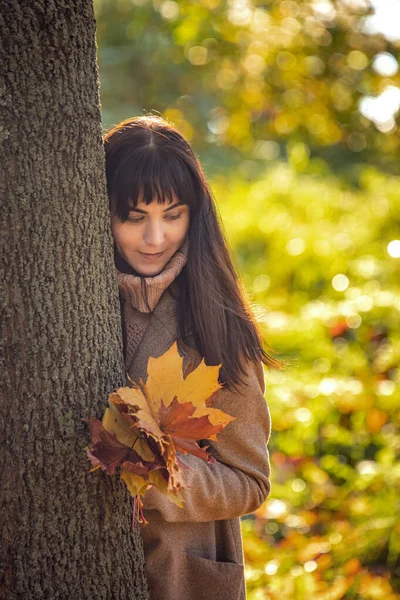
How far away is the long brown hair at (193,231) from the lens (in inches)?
72.0

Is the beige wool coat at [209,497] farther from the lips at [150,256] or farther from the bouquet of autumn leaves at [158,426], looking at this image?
the bouquet of autumn leaves at [158,426]

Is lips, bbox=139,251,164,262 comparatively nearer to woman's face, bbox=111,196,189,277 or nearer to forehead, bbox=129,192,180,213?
woman's face, bbox=111,196,189,277

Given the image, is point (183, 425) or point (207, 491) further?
point (207, 491)

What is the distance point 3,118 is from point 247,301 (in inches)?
33.3

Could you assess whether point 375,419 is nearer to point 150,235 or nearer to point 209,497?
point 209,497

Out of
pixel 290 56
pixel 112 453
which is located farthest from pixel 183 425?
pixel 290 56

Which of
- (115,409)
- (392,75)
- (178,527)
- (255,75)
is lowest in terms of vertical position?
(178,527)

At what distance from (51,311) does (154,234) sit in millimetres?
409

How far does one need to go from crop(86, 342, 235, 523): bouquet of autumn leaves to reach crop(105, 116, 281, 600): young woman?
0.35 metres

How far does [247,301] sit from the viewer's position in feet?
6.53

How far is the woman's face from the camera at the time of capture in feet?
5.96

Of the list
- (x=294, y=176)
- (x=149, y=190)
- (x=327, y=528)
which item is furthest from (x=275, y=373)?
(x=294, y=176)

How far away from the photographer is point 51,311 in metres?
1.52

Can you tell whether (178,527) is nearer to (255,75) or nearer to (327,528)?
(327,528)
